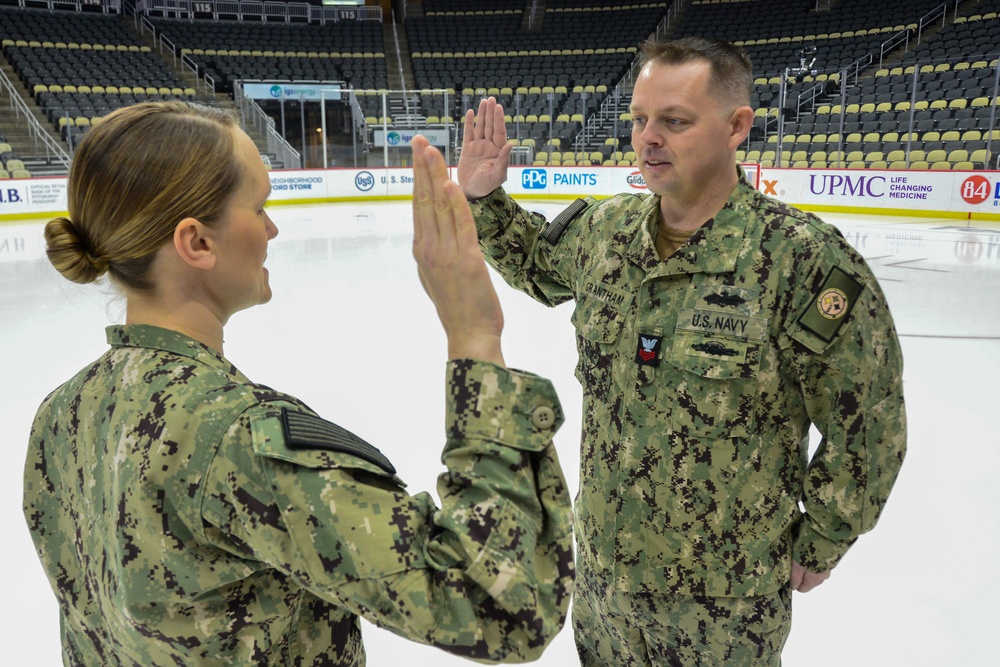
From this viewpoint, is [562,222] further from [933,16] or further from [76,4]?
[76,4]

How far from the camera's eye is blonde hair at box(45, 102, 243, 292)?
2.69 feet

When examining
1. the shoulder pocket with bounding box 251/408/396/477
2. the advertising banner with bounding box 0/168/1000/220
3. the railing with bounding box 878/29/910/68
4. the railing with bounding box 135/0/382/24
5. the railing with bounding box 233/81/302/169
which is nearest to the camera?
the shoulder pocket with bounding box 251/408/396/477

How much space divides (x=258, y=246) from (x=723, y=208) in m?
0.89

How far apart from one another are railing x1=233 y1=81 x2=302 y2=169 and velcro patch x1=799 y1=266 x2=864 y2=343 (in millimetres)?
16399

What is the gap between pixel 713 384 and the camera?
1396 millimetres

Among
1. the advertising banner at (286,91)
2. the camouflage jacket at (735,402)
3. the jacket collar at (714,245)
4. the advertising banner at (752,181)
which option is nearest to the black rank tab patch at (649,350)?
the camouflage jacket at (735,402)

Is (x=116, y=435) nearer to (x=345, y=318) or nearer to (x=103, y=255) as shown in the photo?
(x=103, y=255)

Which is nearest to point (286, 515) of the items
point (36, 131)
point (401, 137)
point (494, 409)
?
point (494, 409)

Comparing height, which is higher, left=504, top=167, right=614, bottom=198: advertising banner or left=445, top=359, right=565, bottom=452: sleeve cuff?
left=445, top=359, right=565, bottom=452: sleeve cuff

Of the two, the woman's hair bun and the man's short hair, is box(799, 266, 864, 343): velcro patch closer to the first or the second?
the man's short hair

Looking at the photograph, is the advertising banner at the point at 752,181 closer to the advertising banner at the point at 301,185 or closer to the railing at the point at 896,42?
the advertising banner at the point at 301,185

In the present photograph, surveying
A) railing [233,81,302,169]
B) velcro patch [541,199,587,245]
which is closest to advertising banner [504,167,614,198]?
railing [233,81,302,169]

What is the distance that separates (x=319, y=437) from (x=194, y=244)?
0.91 feet

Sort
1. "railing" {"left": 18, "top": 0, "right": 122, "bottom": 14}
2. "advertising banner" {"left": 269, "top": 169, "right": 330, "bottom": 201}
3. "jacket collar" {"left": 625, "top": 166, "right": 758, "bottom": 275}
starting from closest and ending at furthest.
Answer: "jacket collar" {"left": 625, "top": 166, "right": 758, "bottom": 275}, "advertising banner" {"left": 269, "top": 169, "right": 330, "bottom": 201}, "railing" {"left": 18, "top": 0, "right": 122, "bottom": 14}
